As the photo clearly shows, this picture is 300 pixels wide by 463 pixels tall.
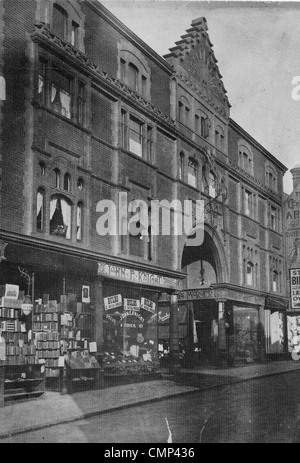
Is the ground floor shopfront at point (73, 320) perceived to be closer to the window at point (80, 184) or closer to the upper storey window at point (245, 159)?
the window at point (80, 184)

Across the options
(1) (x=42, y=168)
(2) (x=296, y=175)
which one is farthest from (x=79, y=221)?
(2) (x=296, y=175)

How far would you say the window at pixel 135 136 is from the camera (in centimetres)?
2234

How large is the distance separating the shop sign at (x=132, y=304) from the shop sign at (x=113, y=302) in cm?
48

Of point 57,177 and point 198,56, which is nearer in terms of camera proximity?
point 57,177

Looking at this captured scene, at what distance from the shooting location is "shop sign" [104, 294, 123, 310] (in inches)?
787

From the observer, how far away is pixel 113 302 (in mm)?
20297

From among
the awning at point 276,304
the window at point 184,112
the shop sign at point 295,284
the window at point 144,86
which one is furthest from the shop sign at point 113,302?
the shop sign at point 295,284

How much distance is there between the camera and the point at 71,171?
731 inches

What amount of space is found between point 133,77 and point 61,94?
16.4 ft

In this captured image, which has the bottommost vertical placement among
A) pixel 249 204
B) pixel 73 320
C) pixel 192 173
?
pixel 73 320

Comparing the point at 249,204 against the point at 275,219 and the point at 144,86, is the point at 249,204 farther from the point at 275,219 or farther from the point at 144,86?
the point at 144,86

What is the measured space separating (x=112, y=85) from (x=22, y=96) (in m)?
4.81

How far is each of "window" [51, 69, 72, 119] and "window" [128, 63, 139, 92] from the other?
13.4 ft

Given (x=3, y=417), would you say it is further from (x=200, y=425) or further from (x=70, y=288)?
(x=70, y=288)
